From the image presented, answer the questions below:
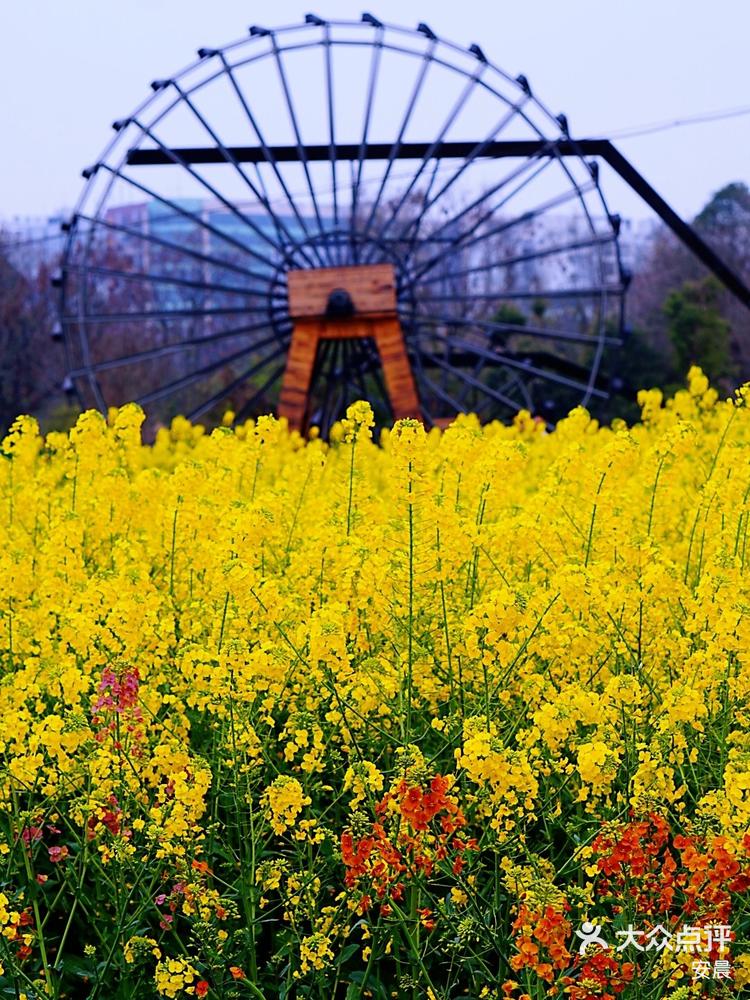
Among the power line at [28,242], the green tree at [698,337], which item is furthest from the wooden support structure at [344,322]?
the green tree at [698,337]

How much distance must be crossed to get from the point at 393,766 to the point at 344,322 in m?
8.29

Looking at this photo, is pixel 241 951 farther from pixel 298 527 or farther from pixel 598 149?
pixel 598 149

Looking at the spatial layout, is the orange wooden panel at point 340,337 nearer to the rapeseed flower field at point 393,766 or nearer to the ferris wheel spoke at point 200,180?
the ferris wheel spoke at point 200,180

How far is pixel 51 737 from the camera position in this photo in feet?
8.58

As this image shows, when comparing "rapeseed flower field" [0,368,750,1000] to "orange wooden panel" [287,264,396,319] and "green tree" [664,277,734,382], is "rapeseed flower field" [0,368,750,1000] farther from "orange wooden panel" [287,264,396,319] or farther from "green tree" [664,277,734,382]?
"green tree" [664,277,734,382]

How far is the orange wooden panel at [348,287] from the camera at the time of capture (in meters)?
10.9

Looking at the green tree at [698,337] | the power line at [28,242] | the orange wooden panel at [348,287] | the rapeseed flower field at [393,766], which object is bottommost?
the rapeseed flower field at [393,766]

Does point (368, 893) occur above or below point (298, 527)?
below

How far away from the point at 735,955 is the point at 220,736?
4.27 ft

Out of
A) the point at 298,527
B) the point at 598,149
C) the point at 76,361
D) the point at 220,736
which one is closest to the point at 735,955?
the point at 220,736

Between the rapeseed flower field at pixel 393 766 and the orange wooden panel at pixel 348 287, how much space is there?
7.09 m

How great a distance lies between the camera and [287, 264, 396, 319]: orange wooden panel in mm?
10906

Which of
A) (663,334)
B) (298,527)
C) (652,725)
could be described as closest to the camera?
(652,725)

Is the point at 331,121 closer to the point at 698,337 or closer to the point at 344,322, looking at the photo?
the point at 344,322
